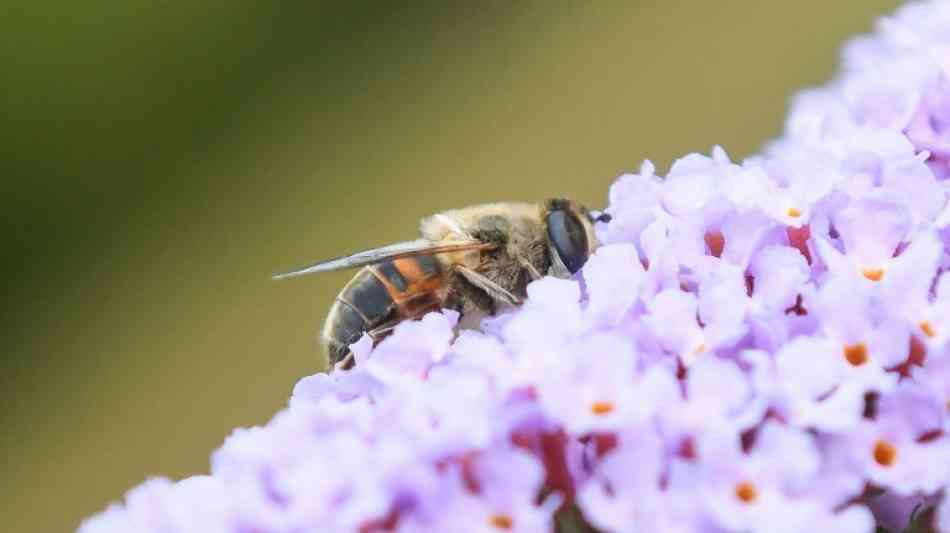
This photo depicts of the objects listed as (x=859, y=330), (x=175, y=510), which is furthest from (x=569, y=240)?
(x=175, y=510)

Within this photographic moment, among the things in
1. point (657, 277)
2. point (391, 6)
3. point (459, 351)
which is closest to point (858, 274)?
point (657, 277)

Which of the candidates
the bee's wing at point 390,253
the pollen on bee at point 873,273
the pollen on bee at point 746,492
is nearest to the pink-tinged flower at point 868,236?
the pollen on bee at point 873,273

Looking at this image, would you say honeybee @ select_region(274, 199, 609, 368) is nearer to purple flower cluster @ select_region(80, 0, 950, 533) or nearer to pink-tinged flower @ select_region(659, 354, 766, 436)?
purple flower cluster @ select_region(80, 0, 950, 533)

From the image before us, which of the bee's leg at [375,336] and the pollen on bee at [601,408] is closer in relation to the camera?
the pollen on bee at [601,408]

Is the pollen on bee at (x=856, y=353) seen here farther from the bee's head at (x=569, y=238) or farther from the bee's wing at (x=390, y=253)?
the bee's wing at (x=390, y=253)

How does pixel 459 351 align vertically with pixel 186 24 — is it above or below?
below

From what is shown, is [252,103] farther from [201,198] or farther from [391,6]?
[391,6]
